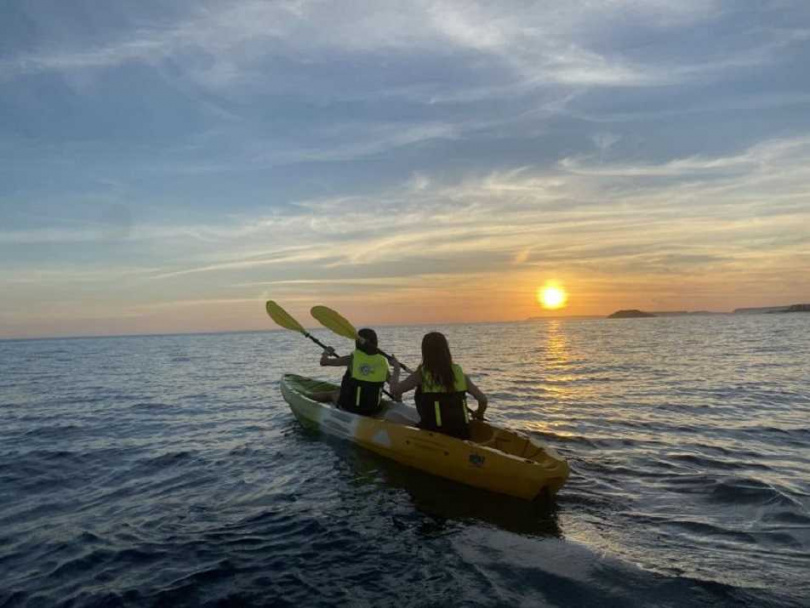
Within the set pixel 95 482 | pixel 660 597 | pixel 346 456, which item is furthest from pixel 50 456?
pixel 660 597

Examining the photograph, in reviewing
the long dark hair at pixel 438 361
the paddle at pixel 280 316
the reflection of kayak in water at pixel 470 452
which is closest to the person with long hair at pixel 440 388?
the long dark hair at pixel 438 361

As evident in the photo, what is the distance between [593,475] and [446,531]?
323cm

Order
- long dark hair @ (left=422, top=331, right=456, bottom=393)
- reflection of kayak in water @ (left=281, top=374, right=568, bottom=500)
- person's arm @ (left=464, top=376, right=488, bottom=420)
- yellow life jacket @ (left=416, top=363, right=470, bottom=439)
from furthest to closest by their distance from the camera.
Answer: person's arm @ (left=464, top=376, right=488, bottom=420)
yellow life jacket @ (left=416, top=363, right=470, bottom=439)
long dark hair @ (left=422, top=331, right=456, bottom=393)
reflection of kayak in water @ (left=281, top=374, right=568, bottom=500)

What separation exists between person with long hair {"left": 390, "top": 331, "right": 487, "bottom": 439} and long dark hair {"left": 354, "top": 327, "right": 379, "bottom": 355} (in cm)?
204

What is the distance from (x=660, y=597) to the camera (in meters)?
4.47

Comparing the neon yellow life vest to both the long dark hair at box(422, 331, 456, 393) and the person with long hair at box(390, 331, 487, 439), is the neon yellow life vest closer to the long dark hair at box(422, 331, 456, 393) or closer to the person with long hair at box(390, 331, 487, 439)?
the person with long hair at box(390, 331, 487, 439)

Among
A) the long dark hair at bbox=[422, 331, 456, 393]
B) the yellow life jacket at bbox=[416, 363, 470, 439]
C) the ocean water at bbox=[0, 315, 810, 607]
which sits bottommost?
the ocean water at bbox=[0, 315, 810, 607]

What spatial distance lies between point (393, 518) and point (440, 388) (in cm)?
205

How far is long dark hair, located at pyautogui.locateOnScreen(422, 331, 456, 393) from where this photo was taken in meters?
7.72

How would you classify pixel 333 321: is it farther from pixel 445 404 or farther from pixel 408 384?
pixel 445 404

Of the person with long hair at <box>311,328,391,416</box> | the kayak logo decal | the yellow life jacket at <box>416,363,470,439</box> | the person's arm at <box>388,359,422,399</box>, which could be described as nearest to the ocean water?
the kayak logo decal

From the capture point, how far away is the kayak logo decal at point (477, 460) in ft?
24.0

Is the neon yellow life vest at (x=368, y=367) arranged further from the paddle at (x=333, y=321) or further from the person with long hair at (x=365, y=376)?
the paddle at (x=333, y=321)

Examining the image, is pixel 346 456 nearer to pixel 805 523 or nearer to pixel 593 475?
pixel 593 475
